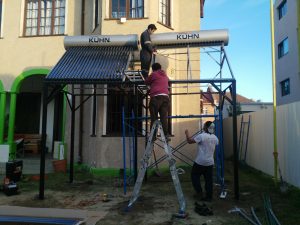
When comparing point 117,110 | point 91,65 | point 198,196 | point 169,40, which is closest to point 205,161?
point 198,196

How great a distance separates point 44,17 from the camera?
44.1ft

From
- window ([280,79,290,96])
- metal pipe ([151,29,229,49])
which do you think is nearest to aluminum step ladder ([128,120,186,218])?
metal pipe ([151,29,229,49])

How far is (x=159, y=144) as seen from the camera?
10469 millimetres

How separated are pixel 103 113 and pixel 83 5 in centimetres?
482

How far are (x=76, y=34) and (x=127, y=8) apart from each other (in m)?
2.69

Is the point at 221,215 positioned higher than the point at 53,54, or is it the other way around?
the point at 53,54

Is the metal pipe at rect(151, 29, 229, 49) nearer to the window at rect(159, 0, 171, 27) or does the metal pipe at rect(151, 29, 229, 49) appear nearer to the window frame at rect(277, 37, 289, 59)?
the window at rect(159, 0, 171, 27)

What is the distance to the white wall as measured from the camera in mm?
7960

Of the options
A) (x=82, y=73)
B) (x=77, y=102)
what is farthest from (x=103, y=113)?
(x=82, y=73)

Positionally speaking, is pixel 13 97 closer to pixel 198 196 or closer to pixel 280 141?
pixel 198 196

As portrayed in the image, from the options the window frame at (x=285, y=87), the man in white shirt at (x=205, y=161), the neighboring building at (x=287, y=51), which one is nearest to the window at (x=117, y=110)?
the man in white shirt at (x=205, y=161)

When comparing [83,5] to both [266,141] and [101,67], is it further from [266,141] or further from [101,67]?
[266,141]

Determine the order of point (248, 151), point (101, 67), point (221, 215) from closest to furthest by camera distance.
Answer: point (221, 215)
point (101, 67)
point (248, 151)

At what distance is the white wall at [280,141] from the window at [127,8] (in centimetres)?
539
